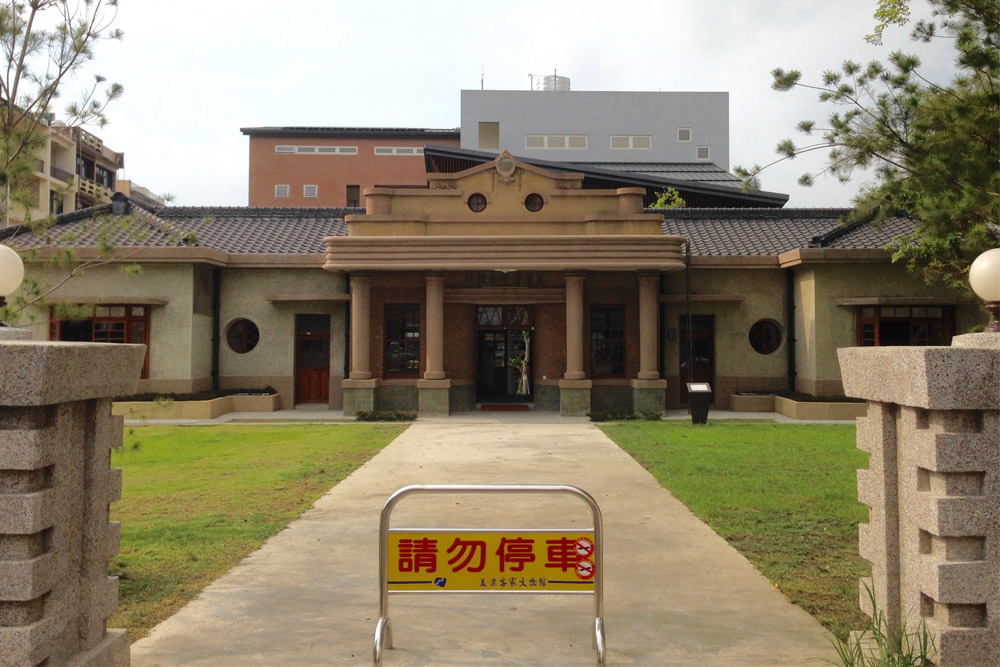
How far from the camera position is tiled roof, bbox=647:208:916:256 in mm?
21984

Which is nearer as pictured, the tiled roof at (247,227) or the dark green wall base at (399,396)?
the dark green wall base at (399,396)

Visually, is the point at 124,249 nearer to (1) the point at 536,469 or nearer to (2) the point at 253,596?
(1) the point at 536,469

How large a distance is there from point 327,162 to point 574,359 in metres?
33.9

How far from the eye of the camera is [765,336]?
2212 cm

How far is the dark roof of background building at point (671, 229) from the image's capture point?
22.0 metres

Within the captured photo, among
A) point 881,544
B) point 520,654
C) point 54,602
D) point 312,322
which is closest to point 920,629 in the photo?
point 881,544

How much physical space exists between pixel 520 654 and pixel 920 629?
2269 millimetres

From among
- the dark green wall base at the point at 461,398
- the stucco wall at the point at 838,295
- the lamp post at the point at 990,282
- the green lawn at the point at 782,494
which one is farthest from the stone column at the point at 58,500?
the stucco wall at the point at 838,295

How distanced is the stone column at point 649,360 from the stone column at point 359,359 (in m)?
6.90

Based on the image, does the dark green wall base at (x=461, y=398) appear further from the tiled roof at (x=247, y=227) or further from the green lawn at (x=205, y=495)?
the tiled roof at (x=247, y=227)

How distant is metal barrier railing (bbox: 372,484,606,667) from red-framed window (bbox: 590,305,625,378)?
54.6 feet

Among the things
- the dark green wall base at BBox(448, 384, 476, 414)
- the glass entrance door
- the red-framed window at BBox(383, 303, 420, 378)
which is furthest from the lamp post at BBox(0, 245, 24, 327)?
the glass entrance door

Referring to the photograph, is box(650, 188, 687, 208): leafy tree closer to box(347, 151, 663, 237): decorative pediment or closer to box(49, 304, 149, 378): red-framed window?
box(347, 151, 663, 237): decorative pediment

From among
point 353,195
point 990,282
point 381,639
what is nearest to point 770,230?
point 990,282
